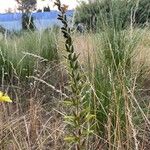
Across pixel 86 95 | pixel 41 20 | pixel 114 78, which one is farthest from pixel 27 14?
pixel 86 95

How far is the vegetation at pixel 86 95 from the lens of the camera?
1.37m

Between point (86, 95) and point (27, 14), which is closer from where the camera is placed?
point (86, 95)

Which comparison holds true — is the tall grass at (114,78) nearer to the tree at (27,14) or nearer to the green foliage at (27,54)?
the green foliage at (27,54)

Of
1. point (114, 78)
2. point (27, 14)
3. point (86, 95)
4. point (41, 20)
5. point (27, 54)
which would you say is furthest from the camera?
point (27, 14)

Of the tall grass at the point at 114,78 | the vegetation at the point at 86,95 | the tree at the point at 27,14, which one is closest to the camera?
the vegetation at the point at 86,95

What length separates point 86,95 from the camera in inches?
101

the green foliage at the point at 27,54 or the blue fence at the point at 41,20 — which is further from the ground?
the blue fence at the point at 41,20

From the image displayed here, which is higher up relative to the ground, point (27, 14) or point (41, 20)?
point (41, 20)

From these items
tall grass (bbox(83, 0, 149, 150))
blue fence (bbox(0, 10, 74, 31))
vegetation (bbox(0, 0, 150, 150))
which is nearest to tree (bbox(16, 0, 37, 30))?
blue fence (bbox(0, 10, 74, 31))

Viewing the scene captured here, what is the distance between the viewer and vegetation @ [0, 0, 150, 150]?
54.0 inches

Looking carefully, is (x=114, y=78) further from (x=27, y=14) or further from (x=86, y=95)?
(x=27, y=14)

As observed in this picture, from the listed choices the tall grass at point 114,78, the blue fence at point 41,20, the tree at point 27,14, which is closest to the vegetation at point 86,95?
the tall grass at point 114,78

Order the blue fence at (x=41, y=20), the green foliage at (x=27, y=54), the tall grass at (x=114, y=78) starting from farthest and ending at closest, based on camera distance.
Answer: the blue fence at (x=41, y=20), the green foliage at (x=27, y=54), the tall grass at (x=114, y=78)

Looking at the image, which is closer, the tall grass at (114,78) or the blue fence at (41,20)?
the tall grass at (114,78)
